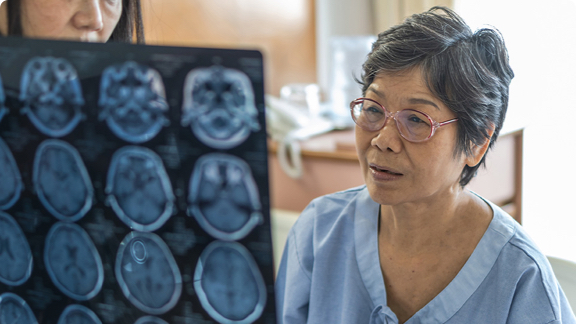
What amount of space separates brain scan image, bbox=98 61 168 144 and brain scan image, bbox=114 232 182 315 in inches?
4.7

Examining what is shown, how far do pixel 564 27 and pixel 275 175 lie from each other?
4.29 feet

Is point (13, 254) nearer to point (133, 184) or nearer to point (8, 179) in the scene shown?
point (8, 179)

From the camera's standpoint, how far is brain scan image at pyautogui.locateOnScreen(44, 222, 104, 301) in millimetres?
638

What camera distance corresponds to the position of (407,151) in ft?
2.98

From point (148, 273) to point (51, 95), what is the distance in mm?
236

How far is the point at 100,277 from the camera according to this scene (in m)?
0.64

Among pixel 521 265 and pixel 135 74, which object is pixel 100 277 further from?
pixel 521 265

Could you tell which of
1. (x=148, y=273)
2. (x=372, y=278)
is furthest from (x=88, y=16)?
(x=372, y=278)

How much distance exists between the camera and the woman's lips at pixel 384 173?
3.03 ft

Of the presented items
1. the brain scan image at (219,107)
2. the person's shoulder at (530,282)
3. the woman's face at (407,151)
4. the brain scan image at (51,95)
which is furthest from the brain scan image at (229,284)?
the person's shoulder at (530,282)

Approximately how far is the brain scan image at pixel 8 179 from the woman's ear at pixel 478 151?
729 mm

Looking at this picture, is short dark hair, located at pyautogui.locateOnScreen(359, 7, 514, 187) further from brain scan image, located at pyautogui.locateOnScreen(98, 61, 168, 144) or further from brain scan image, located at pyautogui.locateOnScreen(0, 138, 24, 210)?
brain scan image, located at pyautogui.locateOnScreen(0, 138, 24, 210)

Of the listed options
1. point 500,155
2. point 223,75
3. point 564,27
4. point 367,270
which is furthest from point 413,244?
point 564,27

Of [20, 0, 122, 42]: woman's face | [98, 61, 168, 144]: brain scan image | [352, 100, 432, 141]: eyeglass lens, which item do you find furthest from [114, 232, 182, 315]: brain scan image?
[352, 100, 432, 141]: eyeglass lens
